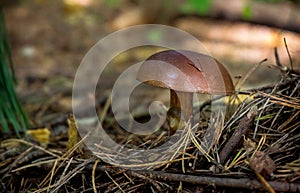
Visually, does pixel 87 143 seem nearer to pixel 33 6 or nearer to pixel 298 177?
pixel 298 177

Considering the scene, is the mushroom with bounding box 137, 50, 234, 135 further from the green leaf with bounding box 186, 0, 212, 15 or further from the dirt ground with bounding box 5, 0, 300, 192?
the green leaf with bounding box 186, 0, 212, 15

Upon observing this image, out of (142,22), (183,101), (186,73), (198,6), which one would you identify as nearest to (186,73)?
(186,73)

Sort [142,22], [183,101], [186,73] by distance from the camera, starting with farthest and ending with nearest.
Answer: [142,22] → [183,101] → [186,73]

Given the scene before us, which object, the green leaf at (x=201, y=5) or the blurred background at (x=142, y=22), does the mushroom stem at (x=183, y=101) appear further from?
the green leaf at (x=201, y=5)

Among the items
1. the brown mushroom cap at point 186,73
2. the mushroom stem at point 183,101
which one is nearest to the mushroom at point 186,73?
the brown mushroom cap at point 186,73

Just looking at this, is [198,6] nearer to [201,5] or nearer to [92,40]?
[201,5]

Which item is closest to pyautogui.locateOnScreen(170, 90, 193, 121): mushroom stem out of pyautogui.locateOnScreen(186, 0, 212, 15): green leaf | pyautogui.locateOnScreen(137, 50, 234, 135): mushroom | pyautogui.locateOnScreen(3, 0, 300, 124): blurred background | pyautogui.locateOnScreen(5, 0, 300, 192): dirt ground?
pyautogui.locateOnScreen(137, 50, 234, 135): mushroom

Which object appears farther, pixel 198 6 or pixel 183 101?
pixel 198 6
